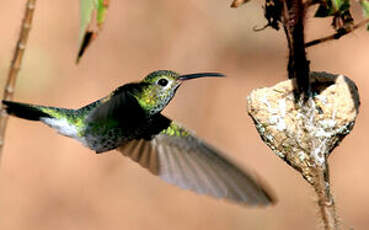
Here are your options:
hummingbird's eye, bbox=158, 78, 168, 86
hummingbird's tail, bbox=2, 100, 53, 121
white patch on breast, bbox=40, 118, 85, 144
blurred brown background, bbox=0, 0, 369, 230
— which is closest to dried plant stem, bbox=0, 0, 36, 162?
hummingbird's tail, bbox=2, 100, 53, 121

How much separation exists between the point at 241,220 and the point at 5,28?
13.4 ft

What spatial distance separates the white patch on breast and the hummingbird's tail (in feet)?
0.11

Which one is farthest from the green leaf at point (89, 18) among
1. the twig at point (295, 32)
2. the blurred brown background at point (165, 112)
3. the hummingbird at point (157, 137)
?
the blurred brown background at point (165, 112)

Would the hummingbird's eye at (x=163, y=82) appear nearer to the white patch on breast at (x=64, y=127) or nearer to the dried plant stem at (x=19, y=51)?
the white patch on breast at (x=64, y=127)

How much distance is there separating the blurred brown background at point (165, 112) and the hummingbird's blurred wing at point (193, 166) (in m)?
4.16

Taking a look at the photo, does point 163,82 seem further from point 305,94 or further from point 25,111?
point 305,94

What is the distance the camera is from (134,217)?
781 centimetres

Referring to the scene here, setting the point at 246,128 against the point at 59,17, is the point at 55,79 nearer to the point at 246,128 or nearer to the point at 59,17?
the point at 59,17

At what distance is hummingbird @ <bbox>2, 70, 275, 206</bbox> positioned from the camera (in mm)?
2793

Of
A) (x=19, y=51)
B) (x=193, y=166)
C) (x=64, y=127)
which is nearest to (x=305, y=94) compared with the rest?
(x=193, y=166)

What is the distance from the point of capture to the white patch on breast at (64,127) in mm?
3062

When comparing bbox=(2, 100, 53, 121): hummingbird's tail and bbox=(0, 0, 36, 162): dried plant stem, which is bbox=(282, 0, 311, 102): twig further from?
bbox=(2, 100, 53, 121): hummingbird's tail

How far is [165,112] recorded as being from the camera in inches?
319

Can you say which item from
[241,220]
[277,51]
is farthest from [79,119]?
[277,51]
